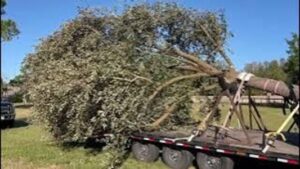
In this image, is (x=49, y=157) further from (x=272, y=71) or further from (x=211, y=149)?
(x=272, y=71)

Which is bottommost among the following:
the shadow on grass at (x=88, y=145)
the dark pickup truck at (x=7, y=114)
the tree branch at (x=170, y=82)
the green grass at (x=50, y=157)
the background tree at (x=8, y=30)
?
the green grass at (x=50, y=157)

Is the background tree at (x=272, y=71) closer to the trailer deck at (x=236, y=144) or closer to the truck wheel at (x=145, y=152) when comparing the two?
the trailer deck at (x=236, y=144)

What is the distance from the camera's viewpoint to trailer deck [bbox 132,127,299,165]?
34.2ft

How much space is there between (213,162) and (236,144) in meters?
0.63

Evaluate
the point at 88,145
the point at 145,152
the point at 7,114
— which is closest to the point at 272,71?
the point at 7,114

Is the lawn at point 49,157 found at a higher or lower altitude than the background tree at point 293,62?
lower

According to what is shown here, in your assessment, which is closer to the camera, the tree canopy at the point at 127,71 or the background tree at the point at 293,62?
the background tree at the point at 293,62

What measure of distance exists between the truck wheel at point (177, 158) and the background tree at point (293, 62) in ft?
9.30

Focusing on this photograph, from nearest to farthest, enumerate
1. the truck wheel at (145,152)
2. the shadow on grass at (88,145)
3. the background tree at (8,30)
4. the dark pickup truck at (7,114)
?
the truck wheel at (145,152)
the shadow on grass at (88,145)
the dark pickup truck at (7,114)
the background tree at (8,30)

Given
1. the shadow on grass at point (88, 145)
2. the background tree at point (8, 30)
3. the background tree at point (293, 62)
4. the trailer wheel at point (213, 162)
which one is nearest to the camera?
the background tree at point (293, 62)

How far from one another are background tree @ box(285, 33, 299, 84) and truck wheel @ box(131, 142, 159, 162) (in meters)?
3.88

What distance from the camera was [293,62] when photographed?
1024cm

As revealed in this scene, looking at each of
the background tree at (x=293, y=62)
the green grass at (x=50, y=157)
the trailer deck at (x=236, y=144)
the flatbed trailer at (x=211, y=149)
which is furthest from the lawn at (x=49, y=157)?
the background tree at (x=293, y=62)

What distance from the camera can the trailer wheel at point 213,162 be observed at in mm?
11586
